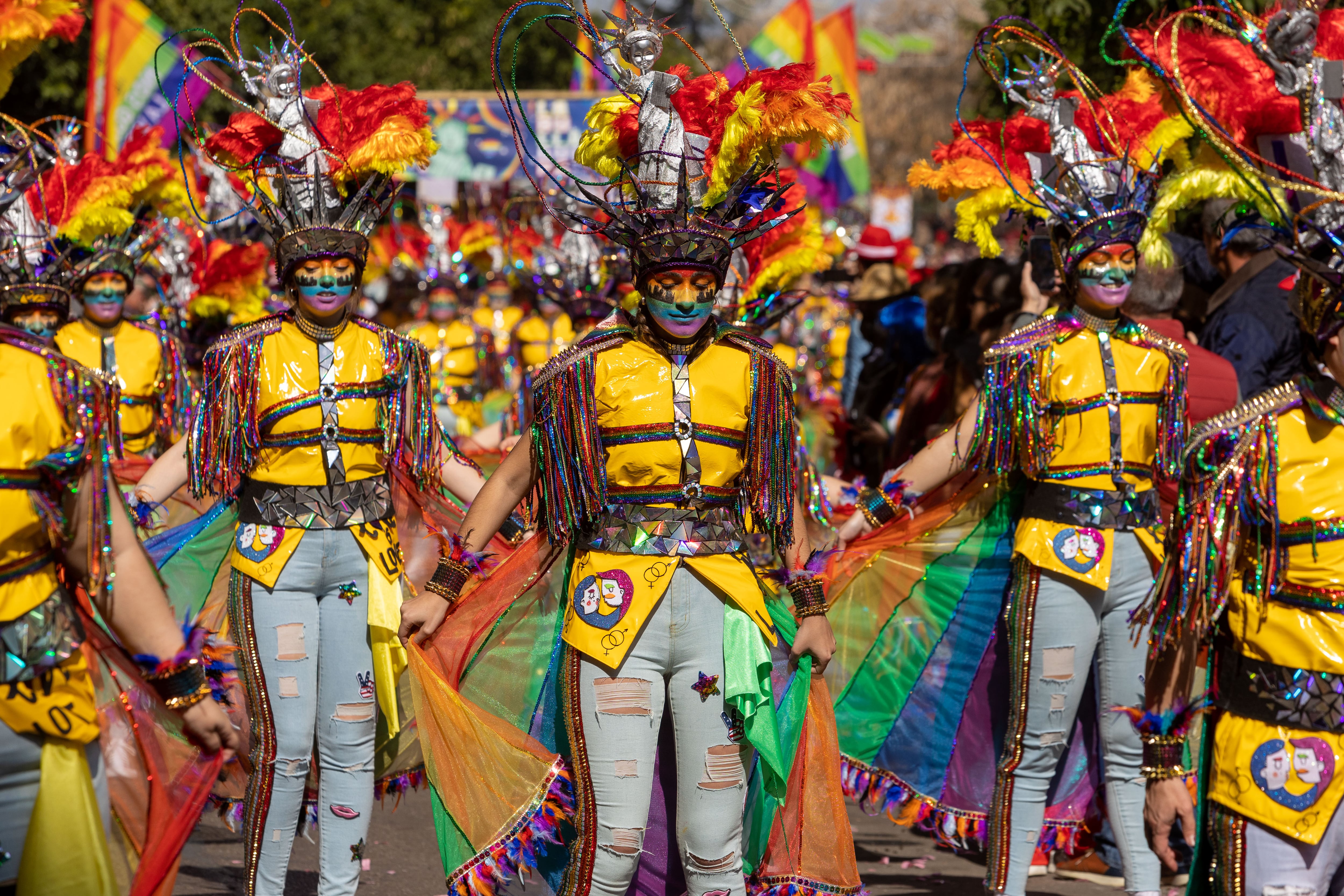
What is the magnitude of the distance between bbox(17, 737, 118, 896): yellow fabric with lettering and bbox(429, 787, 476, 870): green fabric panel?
4.50 feet

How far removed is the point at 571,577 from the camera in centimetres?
455

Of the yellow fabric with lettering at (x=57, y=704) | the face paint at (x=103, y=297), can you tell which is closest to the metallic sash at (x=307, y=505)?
the yellow fabric with lettering at (x=57, y=704)

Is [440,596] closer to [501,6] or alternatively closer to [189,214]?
[189,214]

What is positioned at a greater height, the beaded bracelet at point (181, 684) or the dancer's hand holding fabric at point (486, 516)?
the dancer's hand holding fabric at point (486, 516)

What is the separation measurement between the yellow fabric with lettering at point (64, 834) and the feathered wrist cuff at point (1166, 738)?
2.28 m

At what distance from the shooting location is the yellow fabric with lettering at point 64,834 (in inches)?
125

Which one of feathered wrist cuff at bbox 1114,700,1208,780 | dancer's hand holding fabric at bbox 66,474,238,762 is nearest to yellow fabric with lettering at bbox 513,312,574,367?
feathered wrist cuff at bbox 1114,700,1208,780

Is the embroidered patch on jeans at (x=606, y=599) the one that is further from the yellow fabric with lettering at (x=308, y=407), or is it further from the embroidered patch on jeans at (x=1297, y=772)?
the embroidered patch on jeans at (x=1297, y=772)

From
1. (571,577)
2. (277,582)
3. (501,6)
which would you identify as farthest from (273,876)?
(501,6)

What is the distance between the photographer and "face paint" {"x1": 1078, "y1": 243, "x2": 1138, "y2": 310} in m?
5.48

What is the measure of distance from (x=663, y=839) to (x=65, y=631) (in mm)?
1967

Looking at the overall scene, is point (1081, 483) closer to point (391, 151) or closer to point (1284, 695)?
point (1284, 695)

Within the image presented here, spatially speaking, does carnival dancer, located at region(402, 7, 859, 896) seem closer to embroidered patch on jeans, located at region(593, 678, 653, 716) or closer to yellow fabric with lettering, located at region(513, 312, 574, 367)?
embroidered patch on jeans, located at region(593, 678, 653, 716)

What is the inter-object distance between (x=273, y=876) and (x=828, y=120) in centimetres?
279
